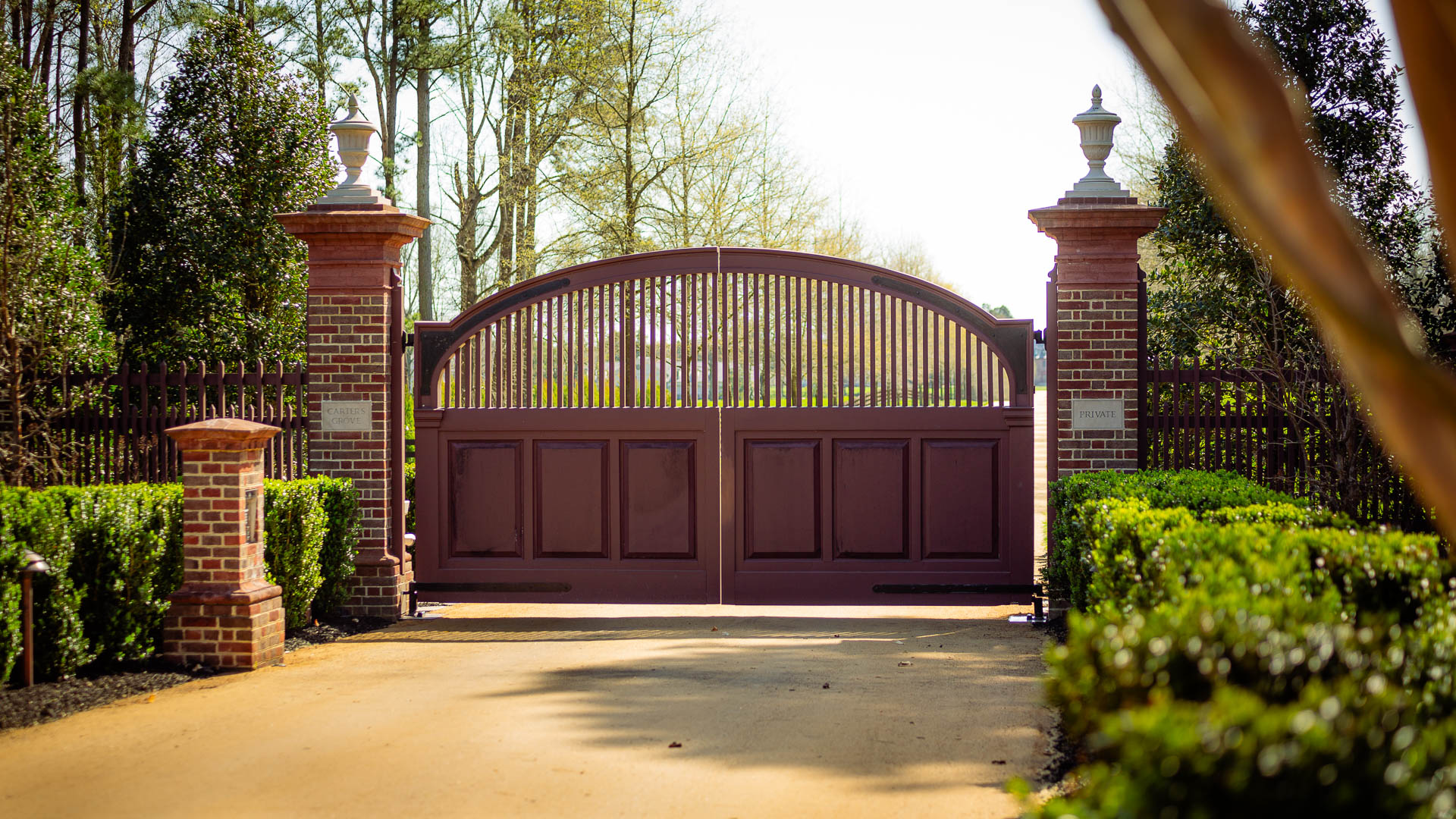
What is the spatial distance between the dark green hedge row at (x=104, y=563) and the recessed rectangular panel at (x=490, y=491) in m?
1.32

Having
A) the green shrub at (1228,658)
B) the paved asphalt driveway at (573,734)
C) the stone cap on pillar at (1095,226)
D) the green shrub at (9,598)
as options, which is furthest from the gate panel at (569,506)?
the green shrub at (1228,658)

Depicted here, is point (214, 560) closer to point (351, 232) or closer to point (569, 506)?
point (569, 506)

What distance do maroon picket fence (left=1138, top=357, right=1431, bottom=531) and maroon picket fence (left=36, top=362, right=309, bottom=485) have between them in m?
6.23

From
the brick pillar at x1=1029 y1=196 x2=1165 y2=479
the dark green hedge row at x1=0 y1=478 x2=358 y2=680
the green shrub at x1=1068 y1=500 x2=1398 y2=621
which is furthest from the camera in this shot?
the brick pillar at x1=1029 y1=196 x2=1165 y2=479

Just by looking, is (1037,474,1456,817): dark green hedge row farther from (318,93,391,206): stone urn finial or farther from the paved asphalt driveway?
Result: (318,93,391,206): stone urn finial

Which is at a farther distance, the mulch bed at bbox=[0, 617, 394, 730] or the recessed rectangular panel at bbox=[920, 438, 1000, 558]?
the recessed rectangular panel at bbox=[920, 438, 1000, 558]

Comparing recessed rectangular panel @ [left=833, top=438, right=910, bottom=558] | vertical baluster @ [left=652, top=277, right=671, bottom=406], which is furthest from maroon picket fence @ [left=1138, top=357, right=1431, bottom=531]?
vertical baluster @ [left=652, top=277, right=671, bottom=406]

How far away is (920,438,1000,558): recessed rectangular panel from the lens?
8.45m

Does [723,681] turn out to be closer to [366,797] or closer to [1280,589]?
[366,797]

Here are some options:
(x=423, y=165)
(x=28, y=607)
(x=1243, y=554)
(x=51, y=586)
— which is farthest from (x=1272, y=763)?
(x=423, y=165)

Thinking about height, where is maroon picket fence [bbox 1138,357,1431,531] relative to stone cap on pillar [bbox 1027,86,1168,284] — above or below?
below

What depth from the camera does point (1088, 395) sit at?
27.2 ft

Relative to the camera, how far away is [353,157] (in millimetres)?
8828

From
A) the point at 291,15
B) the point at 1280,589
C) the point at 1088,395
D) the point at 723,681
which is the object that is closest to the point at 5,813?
the point at 723,681
